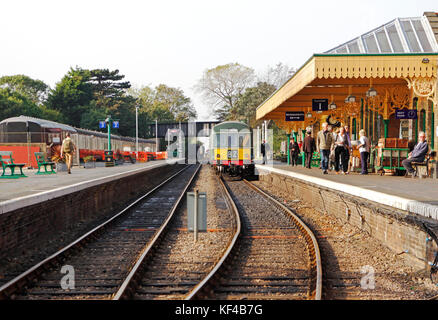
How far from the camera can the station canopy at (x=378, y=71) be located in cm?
1280

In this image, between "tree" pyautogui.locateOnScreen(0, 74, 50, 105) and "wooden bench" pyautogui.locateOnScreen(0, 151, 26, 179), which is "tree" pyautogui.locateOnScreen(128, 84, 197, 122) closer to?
"tree" pyautogui.locateOnScreen(0, 74, 50, 105)

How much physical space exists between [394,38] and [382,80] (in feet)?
5.87

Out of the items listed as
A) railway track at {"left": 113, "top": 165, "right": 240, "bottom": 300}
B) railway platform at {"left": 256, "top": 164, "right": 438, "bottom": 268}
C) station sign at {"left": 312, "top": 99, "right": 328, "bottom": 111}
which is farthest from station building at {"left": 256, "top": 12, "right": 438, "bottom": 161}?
railway track at {"left": 113, "top": 165, "right": 240, "bottom": 300}

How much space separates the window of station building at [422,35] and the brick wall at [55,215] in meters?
11.3

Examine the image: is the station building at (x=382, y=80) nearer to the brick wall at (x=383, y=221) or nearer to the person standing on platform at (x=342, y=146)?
the person standing on platform at (x=342, y=146)

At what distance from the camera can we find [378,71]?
12.9 m

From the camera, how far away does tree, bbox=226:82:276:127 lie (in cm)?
5050

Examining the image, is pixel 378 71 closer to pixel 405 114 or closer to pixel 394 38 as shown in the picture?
pixel 405 114

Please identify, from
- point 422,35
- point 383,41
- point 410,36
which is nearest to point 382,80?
point 383,41

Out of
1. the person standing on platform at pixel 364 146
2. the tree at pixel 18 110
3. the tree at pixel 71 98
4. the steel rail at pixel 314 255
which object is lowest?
the steel rail at pixel 314 255

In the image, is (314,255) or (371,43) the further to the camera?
(371,43)

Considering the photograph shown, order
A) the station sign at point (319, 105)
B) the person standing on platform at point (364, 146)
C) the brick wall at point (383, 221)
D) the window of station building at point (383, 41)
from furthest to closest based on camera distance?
the station sign at point (319, 105)
the window of station building at point (383, 41)
the person standing on platform at point (364, 146)
the brick wall at point (383, 221)

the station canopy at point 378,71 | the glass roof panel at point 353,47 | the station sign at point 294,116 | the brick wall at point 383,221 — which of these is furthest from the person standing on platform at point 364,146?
the station sign at point 294,116

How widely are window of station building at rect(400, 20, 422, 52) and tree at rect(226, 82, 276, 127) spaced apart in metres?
33.5
